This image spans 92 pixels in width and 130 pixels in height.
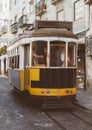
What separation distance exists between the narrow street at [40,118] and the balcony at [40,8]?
1813 cm

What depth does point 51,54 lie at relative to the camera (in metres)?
15.0

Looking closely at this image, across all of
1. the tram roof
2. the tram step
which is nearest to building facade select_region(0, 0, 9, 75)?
the tram roof

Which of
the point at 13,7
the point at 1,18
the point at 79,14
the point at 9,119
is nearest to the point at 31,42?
the point at 9,119

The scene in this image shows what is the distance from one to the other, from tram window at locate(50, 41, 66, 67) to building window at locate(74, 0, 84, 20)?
9.96m

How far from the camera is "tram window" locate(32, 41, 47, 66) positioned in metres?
15.0

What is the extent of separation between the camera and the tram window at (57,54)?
49.1ft

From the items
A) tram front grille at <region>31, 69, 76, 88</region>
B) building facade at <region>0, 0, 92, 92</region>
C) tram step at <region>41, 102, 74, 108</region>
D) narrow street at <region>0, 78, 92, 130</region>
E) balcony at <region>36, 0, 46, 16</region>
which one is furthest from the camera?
balcony at <region>36, 0, 46, 16</region>

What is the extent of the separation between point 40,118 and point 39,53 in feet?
10.5

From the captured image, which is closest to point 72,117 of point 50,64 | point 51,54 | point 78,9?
point 50,64

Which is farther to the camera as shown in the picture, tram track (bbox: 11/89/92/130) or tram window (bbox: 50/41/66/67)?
tram window (bbox: 50/41/66/67)

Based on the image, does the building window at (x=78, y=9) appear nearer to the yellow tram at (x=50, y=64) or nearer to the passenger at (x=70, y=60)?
the yellow tram at (x=50, y=64)

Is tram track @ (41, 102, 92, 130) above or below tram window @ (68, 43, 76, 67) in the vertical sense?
below

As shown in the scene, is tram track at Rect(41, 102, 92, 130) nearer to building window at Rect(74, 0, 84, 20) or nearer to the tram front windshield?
the tram front windshield

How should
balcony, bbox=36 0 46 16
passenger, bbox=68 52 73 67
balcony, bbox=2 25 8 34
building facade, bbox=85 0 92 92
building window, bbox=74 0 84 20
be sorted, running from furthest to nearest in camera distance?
balcony, bbox=2 25 8 34
balcony, bbox=36 0 46 16
building window, bbox=74 0 84 20
building facade, bbox=85 0 92 92
passenger, bbox=68 52 73 67
